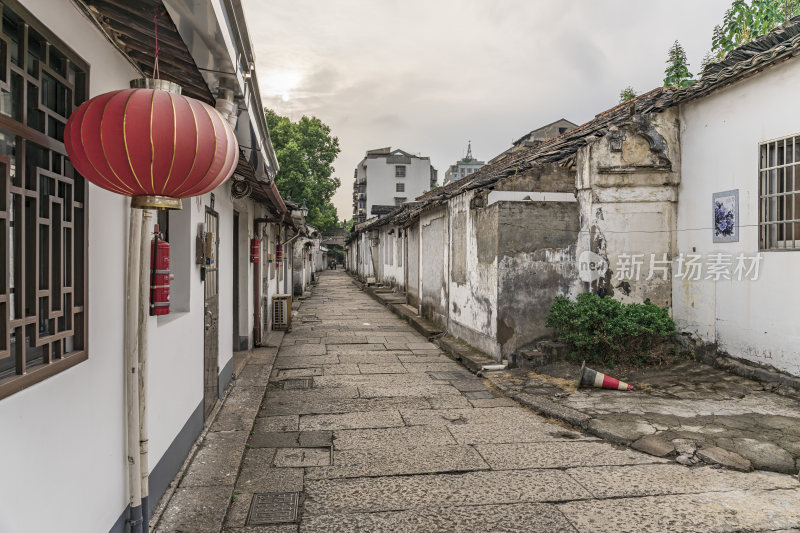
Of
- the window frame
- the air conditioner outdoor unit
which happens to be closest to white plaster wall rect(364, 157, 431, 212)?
the air conditioner outdoor unit

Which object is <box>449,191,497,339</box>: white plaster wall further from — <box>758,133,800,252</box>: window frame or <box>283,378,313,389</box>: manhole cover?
<box>758,133,800,252</box>: window frame

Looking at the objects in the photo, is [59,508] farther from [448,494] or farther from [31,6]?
[448,494]

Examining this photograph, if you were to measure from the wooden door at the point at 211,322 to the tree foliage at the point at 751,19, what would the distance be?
39.0ft

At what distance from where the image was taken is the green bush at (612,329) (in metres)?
7.84

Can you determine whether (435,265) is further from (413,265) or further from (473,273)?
(413,265)

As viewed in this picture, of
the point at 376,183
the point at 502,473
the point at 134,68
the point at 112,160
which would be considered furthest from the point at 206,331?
the point at 376,183

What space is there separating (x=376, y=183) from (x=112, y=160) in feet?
183

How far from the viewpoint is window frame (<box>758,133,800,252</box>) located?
6727mm

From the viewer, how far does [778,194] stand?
6926 millimetres

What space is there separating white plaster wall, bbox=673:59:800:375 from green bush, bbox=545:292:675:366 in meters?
0.68

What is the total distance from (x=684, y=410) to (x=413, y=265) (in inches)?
440

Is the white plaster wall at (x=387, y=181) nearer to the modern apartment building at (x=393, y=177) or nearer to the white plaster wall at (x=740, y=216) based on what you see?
the modern apartment building at (x=393, y=177)

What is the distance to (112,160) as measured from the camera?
7.61 feet

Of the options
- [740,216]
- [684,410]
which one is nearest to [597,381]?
[684,410]
